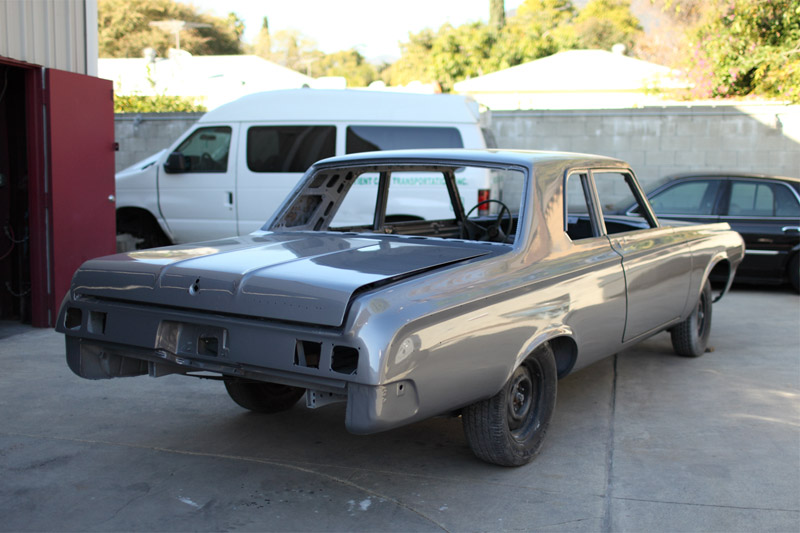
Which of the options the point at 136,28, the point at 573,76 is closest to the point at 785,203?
the point at 573,76

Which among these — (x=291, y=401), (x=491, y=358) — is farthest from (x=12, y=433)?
(x=491, y=358)

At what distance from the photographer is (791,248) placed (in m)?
9.46

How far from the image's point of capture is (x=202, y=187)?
9961 millimetres

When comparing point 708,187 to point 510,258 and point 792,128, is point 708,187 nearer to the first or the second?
point 792,128

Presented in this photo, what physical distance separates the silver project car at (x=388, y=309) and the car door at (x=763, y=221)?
4.75 metres

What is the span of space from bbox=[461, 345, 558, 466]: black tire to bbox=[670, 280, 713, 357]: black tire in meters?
2.57

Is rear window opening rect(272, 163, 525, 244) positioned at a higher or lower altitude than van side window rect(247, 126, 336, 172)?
lower

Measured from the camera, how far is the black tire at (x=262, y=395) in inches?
187

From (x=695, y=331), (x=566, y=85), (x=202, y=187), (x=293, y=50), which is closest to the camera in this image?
(x=695, y=331)

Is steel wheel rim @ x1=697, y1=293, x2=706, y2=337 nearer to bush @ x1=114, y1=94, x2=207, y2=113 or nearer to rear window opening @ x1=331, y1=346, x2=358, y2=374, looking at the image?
rear window opening @ x1=331, y1=346, x2=358, y2=374

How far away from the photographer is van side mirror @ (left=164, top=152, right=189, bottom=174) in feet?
32.3

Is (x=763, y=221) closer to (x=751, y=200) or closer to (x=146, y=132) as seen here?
(x=751, y=200)

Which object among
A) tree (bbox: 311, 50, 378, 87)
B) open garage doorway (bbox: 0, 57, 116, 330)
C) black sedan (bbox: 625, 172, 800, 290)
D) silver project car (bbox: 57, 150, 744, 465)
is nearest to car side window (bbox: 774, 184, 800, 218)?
black sedan (bbox: 625, 172, 800, 290)

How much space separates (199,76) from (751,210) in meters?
32.5
